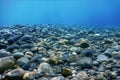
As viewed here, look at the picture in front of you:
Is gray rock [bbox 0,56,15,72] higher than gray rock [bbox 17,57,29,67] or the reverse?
the reverse

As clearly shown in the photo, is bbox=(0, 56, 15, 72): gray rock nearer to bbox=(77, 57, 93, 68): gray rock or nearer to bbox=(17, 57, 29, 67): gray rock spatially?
bbox=(17, 57, 29, 67): gray rock

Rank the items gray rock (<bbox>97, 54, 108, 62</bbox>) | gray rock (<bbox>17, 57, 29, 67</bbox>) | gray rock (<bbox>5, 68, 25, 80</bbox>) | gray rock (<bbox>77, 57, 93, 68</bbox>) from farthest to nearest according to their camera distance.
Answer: gray rock (<bbox>97, 54, 108, 62</bbox>) → gray rock (<bbox>77, 57, 93, 68</bbox>) → gray rock (<bbox>17, 57, 29, 67</bbox>) → gray rock (<bbox>5, 68, 25, 80</bbox>)

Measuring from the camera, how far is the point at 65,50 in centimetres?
612

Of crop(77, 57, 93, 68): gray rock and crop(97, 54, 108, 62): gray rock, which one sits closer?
crop(77, 57, 93, 68): gray rock

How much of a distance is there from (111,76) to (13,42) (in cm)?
351

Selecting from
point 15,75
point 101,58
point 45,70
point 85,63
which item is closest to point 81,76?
point 45,70

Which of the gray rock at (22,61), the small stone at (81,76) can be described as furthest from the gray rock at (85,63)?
the gray rock at (22,61)

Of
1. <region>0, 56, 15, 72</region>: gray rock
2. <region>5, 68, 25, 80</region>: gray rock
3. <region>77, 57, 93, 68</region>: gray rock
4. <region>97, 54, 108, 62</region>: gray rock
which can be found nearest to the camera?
<region>5, 68, 25, 80</region>: gray rock

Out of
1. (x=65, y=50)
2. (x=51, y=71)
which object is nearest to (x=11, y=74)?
(x=51, y=71)

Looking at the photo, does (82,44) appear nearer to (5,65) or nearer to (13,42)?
(13,42)

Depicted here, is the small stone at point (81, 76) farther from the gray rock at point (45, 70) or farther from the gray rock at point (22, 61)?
the gray rock at point (22, 61)

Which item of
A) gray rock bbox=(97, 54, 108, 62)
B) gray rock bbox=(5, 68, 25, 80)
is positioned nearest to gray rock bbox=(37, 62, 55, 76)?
gray rock bbox=(5, 68, 25, 80)

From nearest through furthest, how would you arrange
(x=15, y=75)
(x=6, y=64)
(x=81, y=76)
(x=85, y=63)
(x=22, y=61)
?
(x=15, y=75) < (x=81, y=76) < (x=6, y=64) < (x=22, y=61) < (x=85, y=63)

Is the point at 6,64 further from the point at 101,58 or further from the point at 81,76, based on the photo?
the point at 101,58
